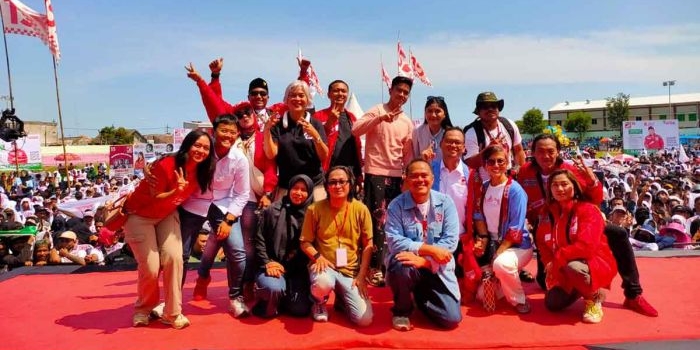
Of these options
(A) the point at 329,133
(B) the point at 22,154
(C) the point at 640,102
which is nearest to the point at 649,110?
A: (C) the point at 640,102

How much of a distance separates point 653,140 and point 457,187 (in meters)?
16.7

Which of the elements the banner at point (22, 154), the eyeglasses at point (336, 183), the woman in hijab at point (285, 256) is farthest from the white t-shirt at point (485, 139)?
the banner at point (22, 154)

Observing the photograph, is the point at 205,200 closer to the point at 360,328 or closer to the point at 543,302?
the point at 360,328

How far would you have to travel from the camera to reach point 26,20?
40.8 ft

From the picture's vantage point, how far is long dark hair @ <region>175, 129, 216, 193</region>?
334cm

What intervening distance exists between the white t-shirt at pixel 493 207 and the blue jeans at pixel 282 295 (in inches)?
57.9

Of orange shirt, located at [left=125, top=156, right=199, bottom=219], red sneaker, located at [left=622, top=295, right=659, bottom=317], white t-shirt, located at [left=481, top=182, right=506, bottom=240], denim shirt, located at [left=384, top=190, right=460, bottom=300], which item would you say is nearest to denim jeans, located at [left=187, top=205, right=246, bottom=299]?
orange shirt, located at [left=125, top=156, right=199, bottom=219]

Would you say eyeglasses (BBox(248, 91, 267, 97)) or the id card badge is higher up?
eyeglasses (BBox(248, 91, 267, 97))

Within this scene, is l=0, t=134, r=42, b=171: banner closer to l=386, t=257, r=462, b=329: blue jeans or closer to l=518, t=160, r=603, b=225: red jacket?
l=386, t=257, r=462, b=329: blue jeans

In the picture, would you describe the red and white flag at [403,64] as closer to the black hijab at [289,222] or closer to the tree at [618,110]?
the black hijab at [289,222]

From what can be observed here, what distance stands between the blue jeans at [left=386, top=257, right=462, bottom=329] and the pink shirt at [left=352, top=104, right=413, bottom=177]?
1075mm

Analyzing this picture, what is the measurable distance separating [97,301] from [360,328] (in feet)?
7.99

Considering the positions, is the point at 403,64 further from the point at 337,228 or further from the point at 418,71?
the point at 337,228

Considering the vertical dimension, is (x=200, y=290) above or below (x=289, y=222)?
below
